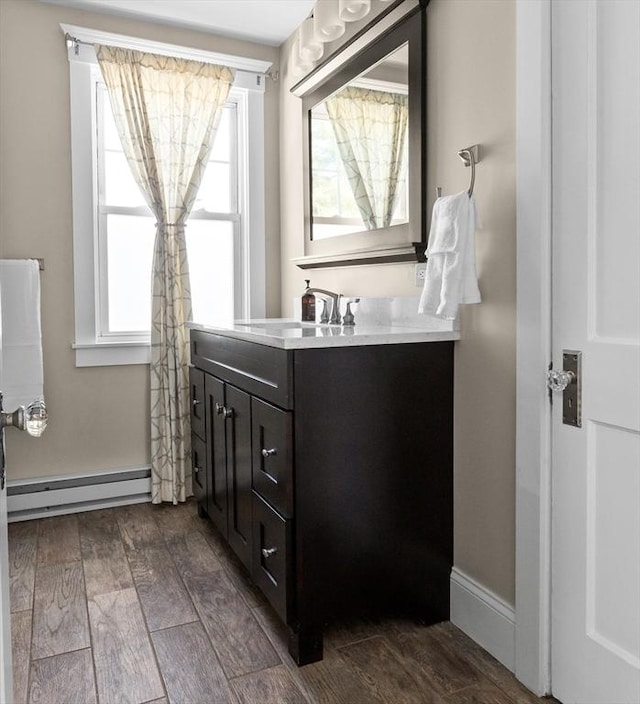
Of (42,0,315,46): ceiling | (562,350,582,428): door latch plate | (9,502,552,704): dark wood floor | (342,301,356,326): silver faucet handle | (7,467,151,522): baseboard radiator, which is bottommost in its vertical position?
(9,502,552,704): dark wood floor

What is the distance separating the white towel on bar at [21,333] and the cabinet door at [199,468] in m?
0.75

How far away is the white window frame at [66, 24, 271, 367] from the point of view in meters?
2.94

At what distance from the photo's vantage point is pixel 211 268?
3.36 meters

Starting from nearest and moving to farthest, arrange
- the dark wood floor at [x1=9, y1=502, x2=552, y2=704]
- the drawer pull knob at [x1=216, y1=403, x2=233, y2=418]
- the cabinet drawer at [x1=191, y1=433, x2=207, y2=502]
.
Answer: the dark wood floor at [x1=9, y1=502, x2=552, y2=704] → the drawer pull knob at [x1=216, y1=403, x2=233, y2=418] → the cabinet drawer at [x1=191, y1=433, x2=207, y2=502]

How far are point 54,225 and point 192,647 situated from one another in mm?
2073

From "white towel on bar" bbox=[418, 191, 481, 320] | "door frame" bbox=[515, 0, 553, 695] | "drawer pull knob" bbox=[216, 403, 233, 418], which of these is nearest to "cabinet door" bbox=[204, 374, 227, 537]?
"drawer pull knob" bbox=[216, 403, 233, 418]

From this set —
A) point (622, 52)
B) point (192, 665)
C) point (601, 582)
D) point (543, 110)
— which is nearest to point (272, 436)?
point (192, 665)

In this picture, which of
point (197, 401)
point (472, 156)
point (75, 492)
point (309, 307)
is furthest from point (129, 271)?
point (472, 156)

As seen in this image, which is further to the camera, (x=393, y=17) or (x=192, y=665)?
(x=393, y=17)

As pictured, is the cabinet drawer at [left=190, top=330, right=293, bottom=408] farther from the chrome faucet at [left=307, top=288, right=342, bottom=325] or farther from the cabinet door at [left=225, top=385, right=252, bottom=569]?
the chrome faucet at [left=307, top=288, right=342, bottom=325]

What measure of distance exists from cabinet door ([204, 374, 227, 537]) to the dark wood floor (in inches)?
7.5

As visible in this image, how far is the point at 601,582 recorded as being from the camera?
1.48 meters

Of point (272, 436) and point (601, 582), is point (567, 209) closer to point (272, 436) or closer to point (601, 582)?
point (601, 582)

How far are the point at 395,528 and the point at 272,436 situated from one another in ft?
1.58
